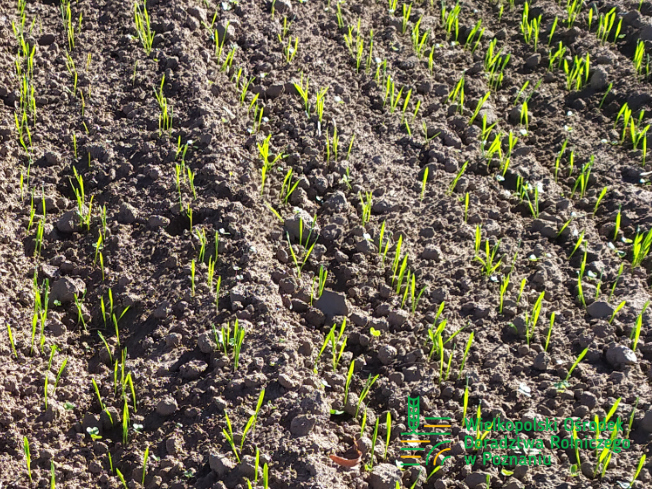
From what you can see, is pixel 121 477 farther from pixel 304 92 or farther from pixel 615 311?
pixel 304 92

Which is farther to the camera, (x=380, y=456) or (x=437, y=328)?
(x=437, y=328)

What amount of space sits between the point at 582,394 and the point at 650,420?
0.20 m

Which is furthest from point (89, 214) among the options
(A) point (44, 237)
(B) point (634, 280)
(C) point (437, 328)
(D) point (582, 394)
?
(B) point (634, 280)

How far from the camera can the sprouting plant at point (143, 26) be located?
3301mm

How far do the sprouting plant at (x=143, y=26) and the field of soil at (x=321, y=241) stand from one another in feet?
0.04

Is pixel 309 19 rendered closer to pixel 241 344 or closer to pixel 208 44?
pixel 208 44

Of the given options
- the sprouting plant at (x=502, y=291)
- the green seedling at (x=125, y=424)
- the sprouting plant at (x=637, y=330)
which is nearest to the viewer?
the green seedling at (x=125, y=424)

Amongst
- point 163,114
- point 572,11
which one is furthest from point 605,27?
point 163,114

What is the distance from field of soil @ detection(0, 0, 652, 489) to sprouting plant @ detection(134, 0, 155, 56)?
1 centimetres

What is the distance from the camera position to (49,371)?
2.25m

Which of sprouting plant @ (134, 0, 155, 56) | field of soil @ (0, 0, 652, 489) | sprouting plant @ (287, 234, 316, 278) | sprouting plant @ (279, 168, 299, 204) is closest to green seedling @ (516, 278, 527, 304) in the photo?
field of soil @ (0, 0, 652, 489)

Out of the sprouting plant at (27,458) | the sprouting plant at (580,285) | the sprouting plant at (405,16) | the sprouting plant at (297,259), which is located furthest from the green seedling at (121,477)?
Answer: the sprouting plant at (405,16)

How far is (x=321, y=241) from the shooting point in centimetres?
272

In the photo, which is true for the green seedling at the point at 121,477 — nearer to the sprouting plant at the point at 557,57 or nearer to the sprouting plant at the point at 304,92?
the sprouting plant at the point at 304,92
